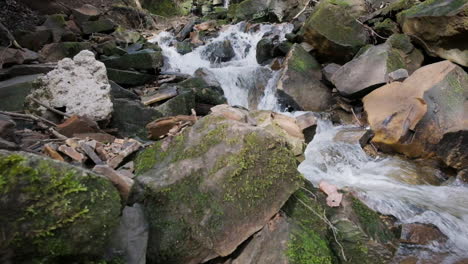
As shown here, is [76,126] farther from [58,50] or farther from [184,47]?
[184,47]

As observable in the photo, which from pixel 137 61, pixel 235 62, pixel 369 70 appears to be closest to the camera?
pixel 369 70

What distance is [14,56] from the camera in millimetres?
6465

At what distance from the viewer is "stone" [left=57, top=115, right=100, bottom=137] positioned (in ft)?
13.1

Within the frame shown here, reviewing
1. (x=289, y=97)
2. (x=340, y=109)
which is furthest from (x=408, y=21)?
(x=289, y=97)

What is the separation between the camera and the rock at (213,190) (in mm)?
2441

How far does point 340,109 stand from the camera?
725 centimetres

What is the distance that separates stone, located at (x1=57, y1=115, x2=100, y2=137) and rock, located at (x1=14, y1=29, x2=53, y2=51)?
17.1 ft

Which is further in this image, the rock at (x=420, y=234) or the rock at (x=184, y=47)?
the rock at (x=184, y=47)

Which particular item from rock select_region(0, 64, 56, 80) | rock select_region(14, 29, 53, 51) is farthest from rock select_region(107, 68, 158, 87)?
rock select_region(14, 29, 53, 51)

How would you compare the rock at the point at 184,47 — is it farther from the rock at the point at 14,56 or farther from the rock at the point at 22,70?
the rock at the point at 22,70

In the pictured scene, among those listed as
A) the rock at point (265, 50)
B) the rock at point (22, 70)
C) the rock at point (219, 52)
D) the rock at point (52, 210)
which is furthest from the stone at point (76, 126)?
the rock at point (219, 52)

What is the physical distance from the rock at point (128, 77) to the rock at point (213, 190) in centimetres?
512

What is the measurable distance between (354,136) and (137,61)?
5.29 m

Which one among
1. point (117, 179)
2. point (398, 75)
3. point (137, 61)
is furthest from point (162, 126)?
point (398, 75)
